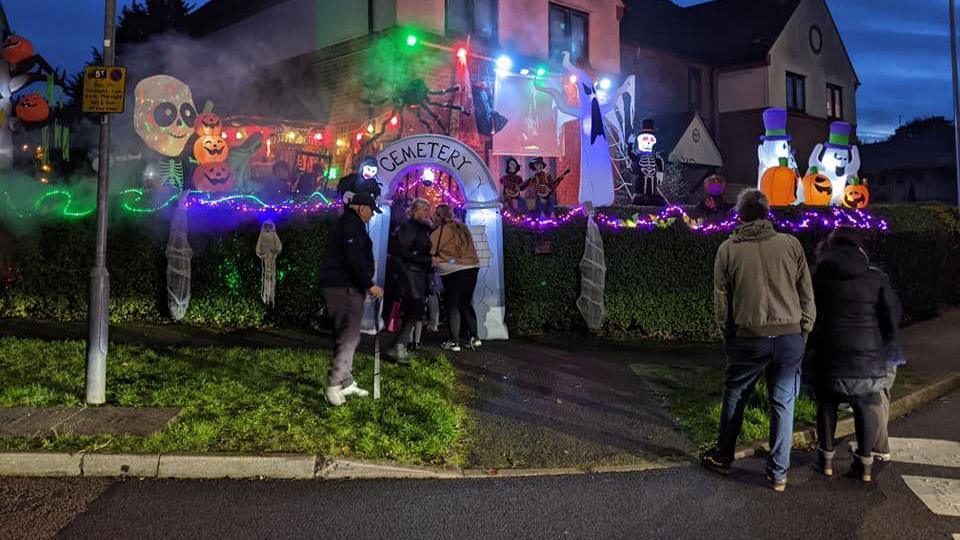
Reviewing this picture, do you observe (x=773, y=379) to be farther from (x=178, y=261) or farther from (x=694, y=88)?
(x=694, y=88)

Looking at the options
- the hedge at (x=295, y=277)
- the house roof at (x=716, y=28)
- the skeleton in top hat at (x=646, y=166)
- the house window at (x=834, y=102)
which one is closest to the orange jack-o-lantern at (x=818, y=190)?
the skeleton in top hat at (x=646, y=166)

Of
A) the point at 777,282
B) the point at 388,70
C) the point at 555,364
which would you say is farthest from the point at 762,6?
the point at 777,282

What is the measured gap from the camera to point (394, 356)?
708cm

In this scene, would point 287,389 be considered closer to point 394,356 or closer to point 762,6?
point 394,356

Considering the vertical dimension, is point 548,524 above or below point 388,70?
below

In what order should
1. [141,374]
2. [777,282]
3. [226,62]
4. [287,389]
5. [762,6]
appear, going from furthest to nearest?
[762,6]
[226,62]
[141,374]
[287,389]
[777,282]

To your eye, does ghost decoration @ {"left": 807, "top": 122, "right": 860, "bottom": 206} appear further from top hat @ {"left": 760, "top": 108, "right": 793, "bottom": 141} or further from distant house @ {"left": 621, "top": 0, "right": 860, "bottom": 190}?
distant house @ {"left": 621, "top": 0, "right": 860, "bottom": 190}

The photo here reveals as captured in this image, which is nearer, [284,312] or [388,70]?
[284,312]

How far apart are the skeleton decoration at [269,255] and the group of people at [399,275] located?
139 cm

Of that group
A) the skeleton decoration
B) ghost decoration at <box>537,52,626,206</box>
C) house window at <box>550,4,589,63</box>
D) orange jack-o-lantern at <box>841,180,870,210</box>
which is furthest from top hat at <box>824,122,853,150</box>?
the skeleton decoration

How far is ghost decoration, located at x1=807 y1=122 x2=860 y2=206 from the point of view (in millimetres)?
14375

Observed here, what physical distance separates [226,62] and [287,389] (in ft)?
49.9

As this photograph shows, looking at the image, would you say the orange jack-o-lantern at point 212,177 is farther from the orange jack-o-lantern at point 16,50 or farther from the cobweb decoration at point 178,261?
the cobweb decoration at point 178,261

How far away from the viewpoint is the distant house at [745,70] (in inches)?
888
